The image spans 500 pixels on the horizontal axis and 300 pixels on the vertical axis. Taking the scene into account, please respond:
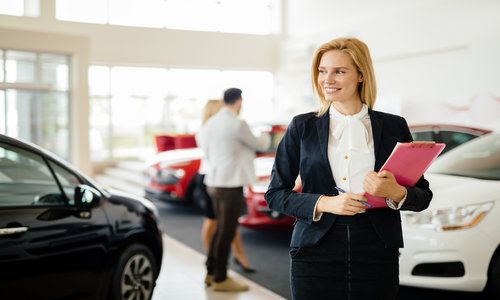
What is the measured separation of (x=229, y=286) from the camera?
462 cm

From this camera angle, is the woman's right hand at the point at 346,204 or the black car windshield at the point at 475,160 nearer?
the woman's right hand at the point at 346,204

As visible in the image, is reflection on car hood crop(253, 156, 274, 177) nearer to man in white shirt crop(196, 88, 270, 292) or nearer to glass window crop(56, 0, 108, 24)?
man in white shirt crop(196, 88, 270, 292)

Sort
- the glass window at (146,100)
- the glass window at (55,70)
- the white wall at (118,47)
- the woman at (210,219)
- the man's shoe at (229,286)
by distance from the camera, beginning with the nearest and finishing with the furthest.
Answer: the man's shoe at (229,286)
the woman at (210,219)
the glass window at (55,70)
the white wall at (118,47)
the glass window at (146,100)

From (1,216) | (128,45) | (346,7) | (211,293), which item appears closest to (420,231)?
(211,293)

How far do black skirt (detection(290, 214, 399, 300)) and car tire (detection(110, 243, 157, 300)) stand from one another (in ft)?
6.35

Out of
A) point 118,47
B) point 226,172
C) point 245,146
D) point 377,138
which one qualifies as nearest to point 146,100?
point 118,47

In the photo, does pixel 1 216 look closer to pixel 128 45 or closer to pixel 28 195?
pixel 28 195

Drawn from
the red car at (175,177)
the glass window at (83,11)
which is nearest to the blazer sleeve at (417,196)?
the red car at (175,177)

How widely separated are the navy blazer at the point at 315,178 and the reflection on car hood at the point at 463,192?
2.28m

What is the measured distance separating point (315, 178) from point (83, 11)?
567 inches

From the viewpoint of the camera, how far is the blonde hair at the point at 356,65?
1897 mm

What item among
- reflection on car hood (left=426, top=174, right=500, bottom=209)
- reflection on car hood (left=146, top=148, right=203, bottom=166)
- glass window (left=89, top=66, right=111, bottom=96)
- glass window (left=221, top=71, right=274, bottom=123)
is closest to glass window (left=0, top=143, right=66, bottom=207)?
reflection on car hood (left=426, top=174, right=500, bottom=209)

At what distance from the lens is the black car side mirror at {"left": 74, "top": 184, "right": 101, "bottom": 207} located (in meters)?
3.33

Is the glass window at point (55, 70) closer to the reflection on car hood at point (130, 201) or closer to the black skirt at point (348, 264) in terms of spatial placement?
the reflection on car hood at point (130, 201)
